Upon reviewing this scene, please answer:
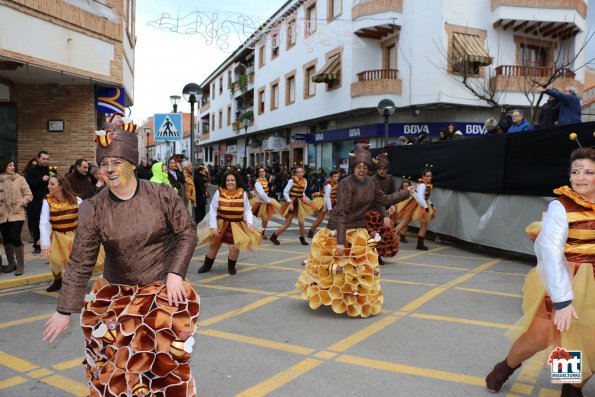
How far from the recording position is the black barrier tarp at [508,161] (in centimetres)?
856

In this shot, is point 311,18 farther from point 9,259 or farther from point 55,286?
point 55,286

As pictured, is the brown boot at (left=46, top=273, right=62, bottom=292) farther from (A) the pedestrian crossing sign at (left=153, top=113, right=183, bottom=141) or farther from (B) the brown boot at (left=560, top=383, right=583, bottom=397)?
(A) the pedestrian crossing sign at (left=153, top=113, right=183, bottom=141)

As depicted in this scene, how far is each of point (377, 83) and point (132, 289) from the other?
20.3m

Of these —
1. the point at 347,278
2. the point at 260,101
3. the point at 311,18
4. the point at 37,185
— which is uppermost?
the point at 311,18

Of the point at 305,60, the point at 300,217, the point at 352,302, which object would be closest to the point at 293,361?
the point at 352,302

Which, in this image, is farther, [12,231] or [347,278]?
[12,231]

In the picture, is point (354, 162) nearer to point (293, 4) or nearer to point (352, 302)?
point (352, 302)

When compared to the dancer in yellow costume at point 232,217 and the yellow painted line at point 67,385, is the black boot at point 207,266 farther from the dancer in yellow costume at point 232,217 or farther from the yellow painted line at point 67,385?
the yellow painted line at point 67,385

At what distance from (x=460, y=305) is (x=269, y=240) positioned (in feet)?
22.4

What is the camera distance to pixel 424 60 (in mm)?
21109

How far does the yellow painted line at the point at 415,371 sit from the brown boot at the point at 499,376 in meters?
0.15

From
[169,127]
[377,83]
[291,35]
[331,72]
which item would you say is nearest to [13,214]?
[169,127]

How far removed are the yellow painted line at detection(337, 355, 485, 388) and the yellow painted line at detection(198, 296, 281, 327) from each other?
1.76m

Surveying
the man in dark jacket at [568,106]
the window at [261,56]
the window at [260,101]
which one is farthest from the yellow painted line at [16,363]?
the window at [261,56]
